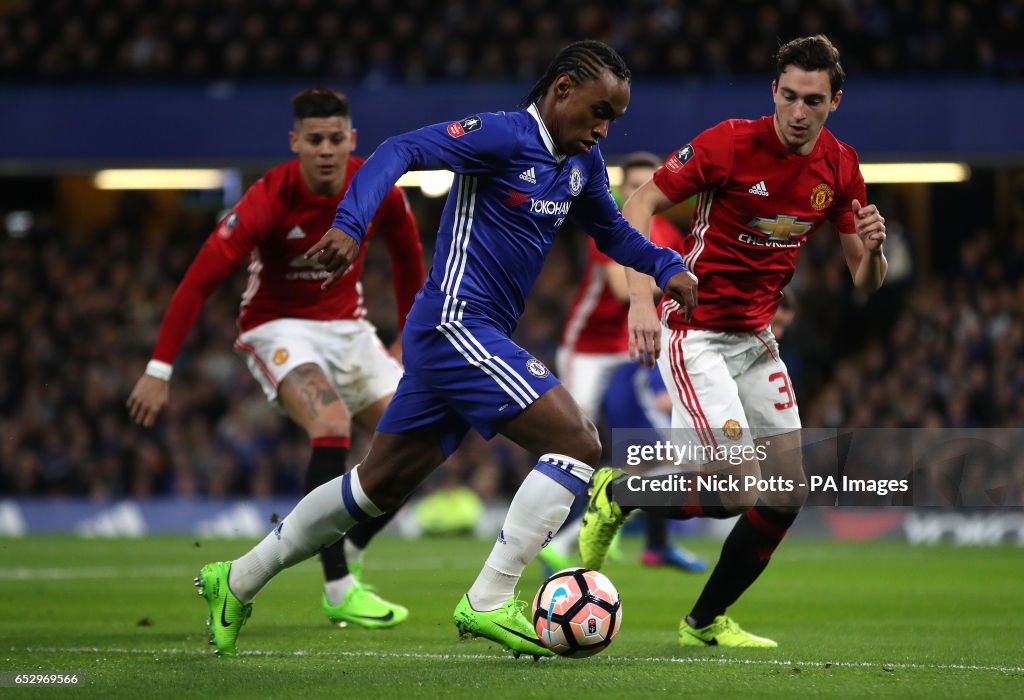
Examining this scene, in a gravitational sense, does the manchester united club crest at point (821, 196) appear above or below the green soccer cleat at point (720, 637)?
above

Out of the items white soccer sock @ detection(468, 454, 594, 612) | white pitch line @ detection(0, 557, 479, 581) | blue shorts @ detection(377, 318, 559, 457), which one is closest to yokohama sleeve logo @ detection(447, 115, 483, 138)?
blue shorts @ detection(377, 318, 559, 457)

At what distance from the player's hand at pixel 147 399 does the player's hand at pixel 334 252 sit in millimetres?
1789

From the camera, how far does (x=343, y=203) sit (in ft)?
15.3

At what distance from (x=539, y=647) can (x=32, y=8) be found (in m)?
17.4

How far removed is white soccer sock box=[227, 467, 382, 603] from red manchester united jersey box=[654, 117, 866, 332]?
1.69 meters

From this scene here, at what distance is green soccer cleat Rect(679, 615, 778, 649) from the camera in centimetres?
598

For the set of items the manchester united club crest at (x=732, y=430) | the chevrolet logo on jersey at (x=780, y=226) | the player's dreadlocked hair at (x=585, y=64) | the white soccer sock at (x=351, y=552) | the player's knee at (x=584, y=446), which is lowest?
the white soccer sock at (x=351, y=552)

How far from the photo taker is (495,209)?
5.25 meters

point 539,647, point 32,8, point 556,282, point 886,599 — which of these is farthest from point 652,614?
point 32,8

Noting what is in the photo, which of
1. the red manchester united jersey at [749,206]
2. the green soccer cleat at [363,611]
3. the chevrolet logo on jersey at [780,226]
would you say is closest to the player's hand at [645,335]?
the red manchester united jersey at [749,206]

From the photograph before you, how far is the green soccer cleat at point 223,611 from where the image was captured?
5.51m

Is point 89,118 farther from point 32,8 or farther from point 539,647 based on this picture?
point 539,647

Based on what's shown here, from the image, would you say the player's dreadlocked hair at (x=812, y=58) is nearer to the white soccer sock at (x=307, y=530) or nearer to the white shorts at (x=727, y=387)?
the white shorts at (x=727, y=387)

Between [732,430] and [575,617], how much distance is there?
1316mm
